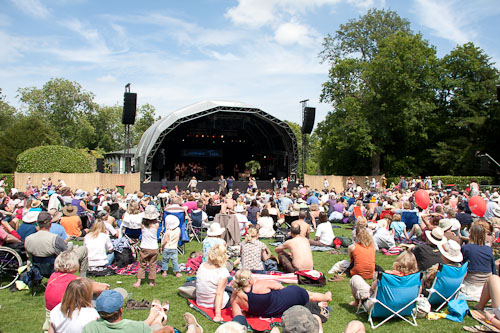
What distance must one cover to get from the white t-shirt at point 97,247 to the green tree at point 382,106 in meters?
23.9

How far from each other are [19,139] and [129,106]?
61.0ft

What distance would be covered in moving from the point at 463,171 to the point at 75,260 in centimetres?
2635

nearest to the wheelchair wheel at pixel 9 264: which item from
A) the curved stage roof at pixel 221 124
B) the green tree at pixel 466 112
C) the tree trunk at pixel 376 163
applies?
the curved stage roof at pixel 221 124

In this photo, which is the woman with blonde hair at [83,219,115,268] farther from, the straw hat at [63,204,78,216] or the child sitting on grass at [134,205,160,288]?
the straw hat at [63,204,78,216]

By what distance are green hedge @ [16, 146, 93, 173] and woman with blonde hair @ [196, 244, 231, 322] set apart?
25.5 metres

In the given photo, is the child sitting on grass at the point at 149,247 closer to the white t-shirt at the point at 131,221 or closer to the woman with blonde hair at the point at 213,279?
the woman with blonde hair at the point at 213,279

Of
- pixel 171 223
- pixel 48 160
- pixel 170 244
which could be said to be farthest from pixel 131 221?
pixel 48 160

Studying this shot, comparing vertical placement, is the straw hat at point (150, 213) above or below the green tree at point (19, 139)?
below

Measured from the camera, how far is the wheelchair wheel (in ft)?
18.2

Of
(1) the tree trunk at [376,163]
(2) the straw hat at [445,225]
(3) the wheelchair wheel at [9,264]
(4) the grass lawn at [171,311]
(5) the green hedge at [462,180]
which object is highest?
(1) the tree trunk at [376,163]

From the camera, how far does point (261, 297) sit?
4.13 meters

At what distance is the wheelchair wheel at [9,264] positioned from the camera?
555 centimetres

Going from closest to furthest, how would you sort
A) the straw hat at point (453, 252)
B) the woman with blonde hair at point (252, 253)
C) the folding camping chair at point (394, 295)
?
the folding camping chair at point (394, 295)
the straw hat at point (453, 252)
the woman with blonde hair at point (252, 253)

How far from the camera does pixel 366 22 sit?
115 ft
